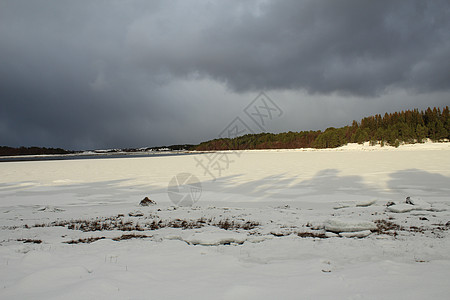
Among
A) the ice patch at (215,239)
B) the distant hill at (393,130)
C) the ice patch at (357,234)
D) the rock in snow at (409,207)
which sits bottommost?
the rock in snow at (409,207)

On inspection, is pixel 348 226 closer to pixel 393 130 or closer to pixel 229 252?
pixel 229 252

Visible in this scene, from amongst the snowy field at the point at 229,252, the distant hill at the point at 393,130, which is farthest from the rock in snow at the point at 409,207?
the distant hill at the point at 393,130

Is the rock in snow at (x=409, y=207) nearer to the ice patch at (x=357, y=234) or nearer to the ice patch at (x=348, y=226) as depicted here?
the ice patch at (x=348, y=226)

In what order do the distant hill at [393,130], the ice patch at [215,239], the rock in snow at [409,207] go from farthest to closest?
the distant hill at [393,130] → the rock in snow at [409,207] → the ice patch at [215,239]

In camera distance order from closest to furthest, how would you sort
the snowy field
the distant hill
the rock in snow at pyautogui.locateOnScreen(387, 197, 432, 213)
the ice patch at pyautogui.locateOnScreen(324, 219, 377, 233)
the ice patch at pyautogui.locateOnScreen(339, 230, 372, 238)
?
1. the snowy field
2. the ice patch at pyautogui.locateOnScreen(339, 230, 372, 238)
3. the ice patch at pyautogui.locateOnScreen(324, 219, 377, 233)
4. the rock in snow at pyautogui.locateOnScreen(387, 197, 432, 213)
5. the distant hill

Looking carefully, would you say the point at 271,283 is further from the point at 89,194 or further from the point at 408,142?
the point at 408,142

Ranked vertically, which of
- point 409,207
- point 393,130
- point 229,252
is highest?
point 393,130

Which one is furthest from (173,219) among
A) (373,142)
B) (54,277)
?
(373,142)

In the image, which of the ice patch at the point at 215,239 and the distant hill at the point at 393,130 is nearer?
the ice patch at the point at 215,239

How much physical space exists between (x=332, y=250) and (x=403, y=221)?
440 centimetres

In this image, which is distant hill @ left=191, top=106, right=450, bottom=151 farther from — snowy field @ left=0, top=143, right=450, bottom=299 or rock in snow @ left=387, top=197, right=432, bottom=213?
snowy field @ left=0, top=143, right=450, bottom=299

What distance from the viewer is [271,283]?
4.56m

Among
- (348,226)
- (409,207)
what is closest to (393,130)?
(409,207)

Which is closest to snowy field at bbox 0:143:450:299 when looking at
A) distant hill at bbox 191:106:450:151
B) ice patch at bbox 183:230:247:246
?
ice patch at bbox 183:230:247:246
